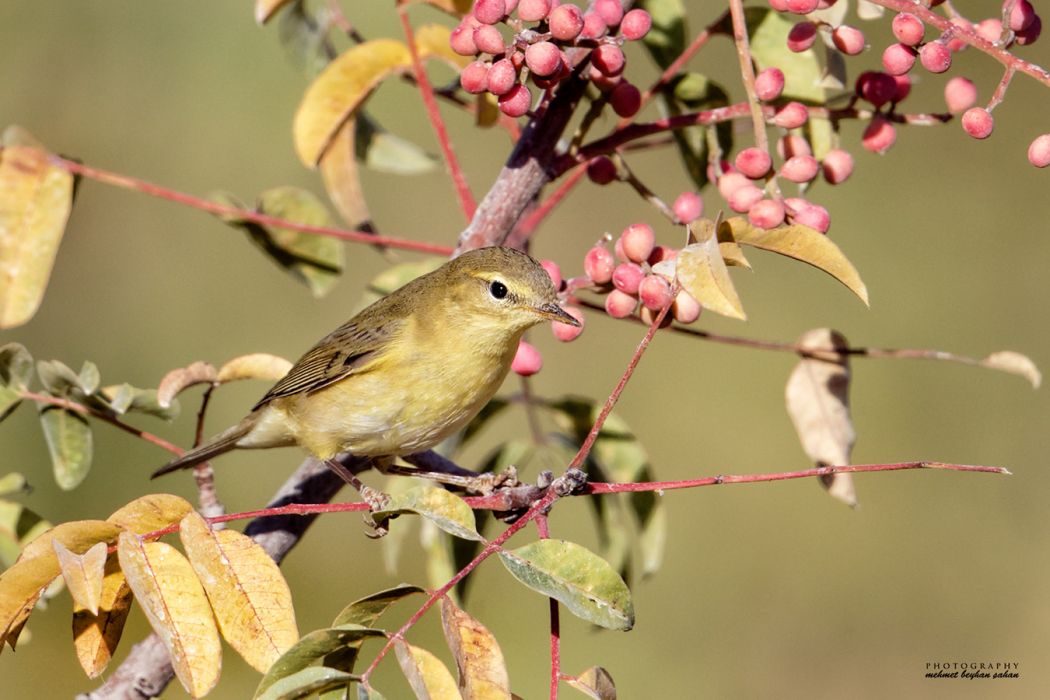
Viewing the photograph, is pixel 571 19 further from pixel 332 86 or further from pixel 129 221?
pixel 129 221

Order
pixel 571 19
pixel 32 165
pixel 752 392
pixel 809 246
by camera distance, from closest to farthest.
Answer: pixel 809 246 → pixel 571 19 → pixel 32 165 → pixel 752 392

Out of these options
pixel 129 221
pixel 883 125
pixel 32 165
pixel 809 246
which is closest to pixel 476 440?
pixel 129 221

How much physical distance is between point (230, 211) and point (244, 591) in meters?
1.16

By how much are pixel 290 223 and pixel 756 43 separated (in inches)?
45.4

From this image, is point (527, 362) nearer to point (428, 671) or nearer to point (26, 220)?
point (428, 671)

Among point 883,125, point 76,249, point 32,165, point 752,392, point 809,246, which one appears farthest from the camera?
point 76,249

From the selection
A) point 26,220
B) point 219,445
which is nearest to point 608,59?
point 26,220

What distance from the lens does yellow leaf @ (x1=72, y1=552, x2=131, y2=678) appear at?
5.40 ft

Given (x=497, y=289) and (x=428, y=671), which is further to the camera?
(x=497, y=289)

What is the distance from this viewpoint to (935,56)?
5.83 ft

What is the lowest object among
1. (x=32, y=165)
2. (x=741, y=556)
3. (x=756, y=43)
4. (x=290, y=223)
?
(x=32, y=165)

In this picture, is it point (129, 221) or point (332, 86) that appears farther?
point (129, 221)

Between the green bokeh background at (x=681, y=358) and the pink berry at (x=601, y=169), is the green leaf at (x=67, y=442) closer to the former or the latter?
the pink berry at (x=601, y=169)

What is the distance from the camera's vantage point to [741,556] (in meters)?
4.23
